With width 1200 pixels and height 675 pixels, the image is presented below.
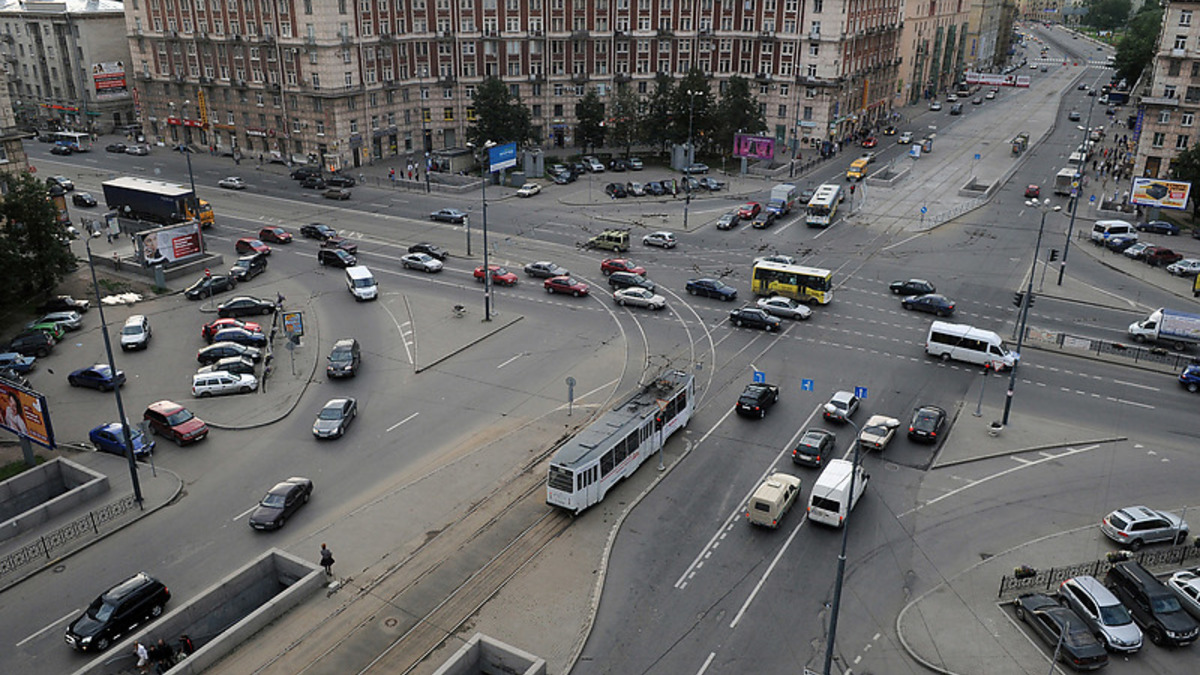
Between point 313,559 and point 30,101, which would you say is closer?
point 313,559

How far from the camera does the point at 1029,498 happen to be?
40.2 metres

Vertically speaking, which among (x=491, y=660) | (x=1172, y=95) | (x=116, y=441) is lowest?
(x=491, y=660)

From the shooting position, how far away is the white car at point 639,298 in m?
62.8

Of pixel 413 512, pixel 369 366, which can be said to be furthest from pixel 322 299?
pixel 413 512

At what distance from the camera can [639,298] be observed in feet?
207

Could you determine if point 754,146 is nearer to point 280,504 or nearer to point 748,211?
point 748,211

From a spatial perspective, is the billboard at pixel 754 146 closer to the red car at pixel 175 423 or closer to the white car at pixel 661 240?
the white car at pixel 661 240

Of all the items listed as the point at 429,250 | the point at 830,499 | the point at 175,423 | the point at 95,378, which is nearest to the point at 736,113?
the point at 429,250

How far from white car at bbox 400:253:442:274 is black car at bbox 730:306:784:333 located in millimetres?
24429

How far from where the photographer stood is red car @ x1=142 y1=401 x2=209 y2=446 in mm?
44344

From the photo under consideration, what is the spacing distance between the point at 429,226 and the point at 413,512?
160 ft

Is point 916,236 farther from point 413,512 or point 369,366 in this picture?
point 413,512

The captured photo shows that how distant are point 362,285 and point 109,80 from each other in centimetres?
8800

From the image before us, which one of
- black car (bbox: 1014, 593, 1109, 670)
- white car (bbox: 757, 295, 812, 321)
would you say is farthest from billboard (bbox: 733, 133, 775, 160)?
black car (bbox: 1014, 593, 1109, 670)
